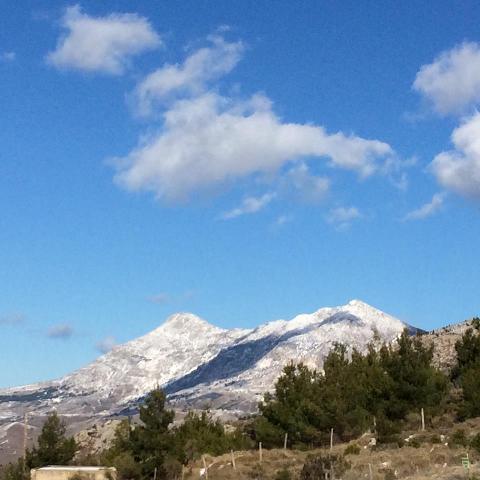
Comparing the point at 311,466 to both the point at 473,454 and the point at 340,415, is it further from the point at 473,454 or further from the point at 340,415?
the point at 340,415

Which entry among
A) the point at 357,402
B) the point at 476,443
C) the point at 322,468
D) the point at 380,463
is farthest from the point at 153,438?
the point at 476,443

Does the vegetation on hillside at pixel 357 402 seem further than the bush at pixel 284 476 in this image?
Yes

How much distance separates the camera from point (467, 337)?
79750 millimetres

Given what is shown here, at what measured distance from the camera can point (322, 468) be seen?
41594 millimetres

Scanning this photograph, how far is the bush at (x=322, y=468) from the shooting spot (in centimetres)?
4106

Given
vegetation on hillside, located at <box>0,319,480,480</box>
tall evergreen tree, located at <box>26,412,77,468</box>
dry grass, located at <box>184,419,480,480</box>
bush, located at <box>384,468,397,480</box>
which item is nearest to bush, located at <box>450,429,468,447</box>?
dry grass, located at <box>184,419,480,480</box>

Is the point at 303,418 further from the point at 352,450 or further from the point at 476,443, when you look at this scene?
the point at 476,443

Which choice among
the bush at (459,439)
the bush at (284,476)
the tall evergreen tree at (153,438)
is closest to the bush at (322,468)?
the bush at (284,476)

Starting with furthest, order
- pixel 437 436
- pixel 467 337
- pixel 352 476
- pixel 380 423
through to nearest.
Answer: pixel 467 337, pixel 380 423, pixel 437 436, pixel 352 476

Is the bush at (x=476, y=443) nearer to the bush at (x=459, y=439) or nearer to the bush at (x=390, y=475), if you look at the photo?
the bush at (x=459, y=439)

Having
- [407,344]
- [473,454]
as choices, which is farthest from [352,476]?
[407,344]

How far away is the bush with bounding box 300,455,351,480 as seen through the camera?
41062mm

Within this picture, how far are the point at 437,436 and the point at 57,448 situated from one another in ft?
119

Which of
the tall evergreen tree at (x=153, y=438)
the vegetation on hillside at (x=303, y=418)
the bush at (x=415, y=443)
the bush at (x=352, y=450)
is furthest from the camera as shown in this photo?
the vegetation on hillside at (x=303, y=418)
